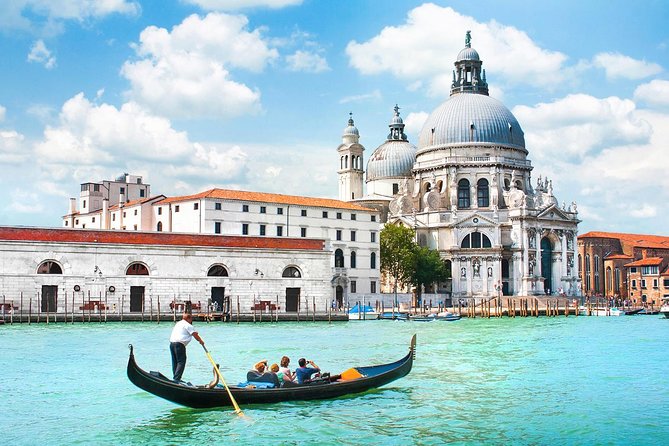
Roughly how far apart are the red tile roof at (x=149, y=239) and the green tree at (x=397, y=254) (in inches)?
576

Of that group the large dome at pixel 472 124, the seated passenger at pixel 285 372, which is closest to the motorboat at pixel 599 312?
the large dome at pixel 472 124

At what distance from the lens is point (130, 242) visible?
41.3 meters

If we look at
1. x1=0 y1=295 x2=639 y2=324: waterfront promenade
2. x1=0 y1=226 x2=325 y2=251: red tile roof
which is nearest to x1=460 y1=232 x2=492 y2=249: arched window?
x1=0 y1=295 x2=639 y2=324: waterfront promenade

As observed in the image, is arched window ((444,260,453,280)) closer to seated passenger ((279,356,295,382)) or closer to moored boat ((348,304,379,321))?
moored boat ((348,304,379,321))

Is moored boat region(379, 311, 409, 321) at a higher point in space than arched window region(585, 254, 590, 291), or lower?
lower

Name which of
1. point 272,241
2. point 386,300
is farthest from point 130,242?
point 386,300

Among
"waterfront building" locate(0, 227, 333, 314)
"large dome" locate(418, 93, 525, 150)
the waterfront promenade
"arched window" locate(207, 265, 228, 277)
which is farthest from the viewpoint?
"large dome" locate(418, 93, 525, 150)

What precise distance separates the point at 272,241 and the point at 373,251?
12.7 m

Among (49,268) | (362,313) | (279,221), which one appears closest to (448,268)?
(362,313)

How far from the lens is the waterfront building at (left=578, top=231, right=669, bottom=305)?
75.9 meters

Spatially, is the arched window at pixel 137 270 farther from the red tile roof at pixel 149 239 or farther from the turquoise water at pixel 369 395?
the turquoise water at pixel 369 395

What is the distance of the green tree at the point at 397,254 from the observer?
6016 centimetres

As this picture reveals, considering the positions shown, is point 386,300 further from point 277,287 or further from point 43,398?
point 43,398

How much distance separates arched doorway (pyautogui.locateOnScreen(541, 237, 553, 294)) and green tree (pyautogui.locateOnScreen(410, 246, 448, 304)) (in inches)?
324
